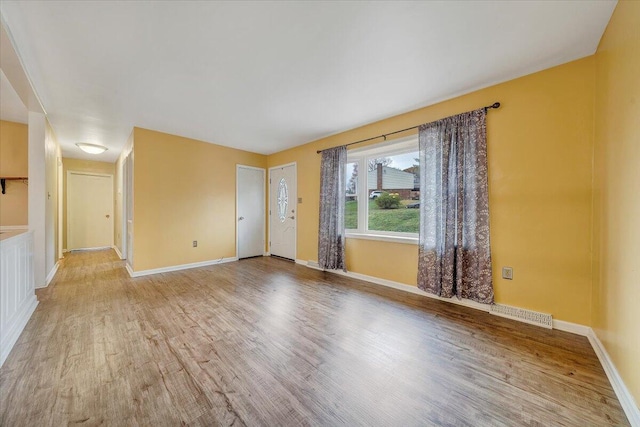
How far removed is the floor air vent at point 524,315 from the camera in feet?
7.48

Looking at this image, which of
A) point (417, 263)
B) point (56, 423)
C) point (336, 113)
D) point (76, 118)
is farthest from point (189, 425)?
point (76, 118)

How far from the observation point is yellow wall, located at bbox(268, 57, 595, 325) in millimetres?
2137

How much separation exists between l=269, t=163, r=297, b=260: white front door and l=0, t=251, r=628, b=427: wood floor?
2351mm

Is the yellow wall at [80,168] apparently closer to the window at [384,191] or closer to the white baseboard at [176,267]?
the white baseboard at [176,267]

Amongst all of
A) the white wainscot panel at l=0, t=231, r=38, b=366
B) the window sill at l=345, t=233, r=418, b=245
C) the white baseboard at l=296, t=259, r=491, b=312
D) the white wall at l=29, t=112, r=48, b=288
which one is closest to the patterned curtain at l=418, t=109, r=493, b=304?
the white baseboard at l=296, t=259, r=491, b=312

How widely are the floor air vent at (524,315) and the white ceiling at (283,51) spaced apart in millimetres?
2370

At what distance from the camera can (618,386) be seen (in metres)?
1.47

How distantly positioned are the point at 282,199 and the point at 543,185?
4333 mm

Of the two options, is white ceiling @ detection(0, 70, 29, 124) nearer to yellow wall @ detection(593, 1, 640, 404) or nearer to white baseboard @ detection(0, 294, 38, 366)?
white baseboard @ detection(0, 294, 38, 366)

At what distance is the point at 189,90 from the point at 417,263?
3487mm

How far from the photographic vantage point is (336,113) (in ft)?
11.1

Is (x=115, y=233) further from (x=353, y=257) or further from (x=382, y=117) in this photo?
(x=382, y=117)

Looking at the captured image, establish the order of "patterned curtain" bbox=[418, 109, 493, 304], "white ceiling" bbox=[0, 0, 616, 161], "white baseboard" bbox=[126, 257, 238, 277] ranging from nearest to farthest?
"white ceiling" bbox=[0, 0, 616, 161]
"patterned curtain" bbox=[418, 109, 493, 304]
"white baseboard" bbox=[126, 257, 238, 277]

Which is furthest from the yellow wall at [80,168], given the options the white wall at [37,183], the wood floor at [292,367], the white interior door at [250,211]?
the wood floor at [292,367]
